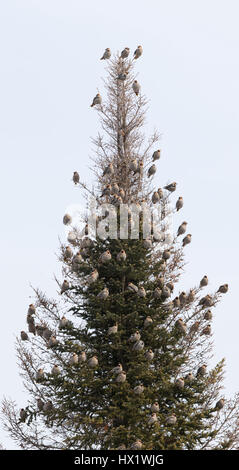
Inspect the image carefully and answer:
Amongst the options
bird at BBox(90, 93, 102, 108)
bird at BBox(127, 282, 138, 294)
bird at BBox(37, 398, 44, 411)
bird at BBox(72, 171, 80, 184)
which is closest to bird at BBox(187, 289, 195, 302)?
bird at BBox(127, 282, 138, 294)

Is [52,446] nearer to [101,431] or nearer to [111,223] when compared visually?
[101,431]

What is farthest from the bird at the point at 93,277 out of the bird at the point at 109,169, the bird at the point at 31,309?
the bird at the point at 109,169

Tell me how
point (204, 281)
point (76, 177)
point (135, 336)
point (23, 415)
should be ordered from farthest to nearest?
point (76, 177), point (204, 281), point (23, 415), point (135, 336)

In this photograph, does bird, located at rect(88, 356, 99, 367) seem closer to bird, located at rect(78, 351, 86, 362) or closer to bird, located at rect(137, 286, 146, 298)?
bird, located at rect(78, 351, 86, 362)

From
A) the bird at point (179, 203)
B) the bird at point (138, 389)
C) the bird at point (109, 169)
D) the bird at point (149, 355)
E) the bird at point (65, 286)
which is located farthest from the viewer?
the bird at point (179, 203)

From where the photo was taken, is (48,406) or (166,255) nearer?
(48,406)

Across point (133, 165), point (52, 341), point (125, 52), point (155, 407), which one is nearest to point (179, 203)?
point (133, 165)

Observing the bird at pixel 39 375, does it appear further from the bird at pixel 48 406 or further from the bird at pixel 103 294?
the bird at pixel 103 294

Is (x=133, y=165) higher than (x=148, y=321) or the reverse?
higher

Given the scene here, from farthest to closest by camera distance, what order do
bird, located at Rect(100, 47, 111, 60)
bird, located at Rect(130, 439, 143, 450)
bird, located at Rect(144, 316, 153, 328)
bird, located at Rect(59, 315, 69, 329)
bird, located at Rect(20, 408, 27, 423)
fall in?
bird, located at Rect(100, 47, 111, 60), bird, located at Rect(20, 408, 27, 423), bird, located at Rect(59, 315, 69, 329), bird, located at Rect(144, 316, 153, 328), bird, located at Rect(130, 439, 143, 450)

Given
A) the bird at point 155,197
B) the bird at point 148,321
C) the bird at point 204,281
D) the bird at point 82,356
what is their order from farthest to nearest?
the bird at point 204,281
the bird at point 155,197
the bird at point 148,321
the bird at point 82,356

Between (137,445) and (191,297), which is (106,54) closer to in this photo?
(191,297)

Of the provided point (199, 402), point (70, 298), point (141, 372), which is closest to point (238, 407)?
point (199, 402)
